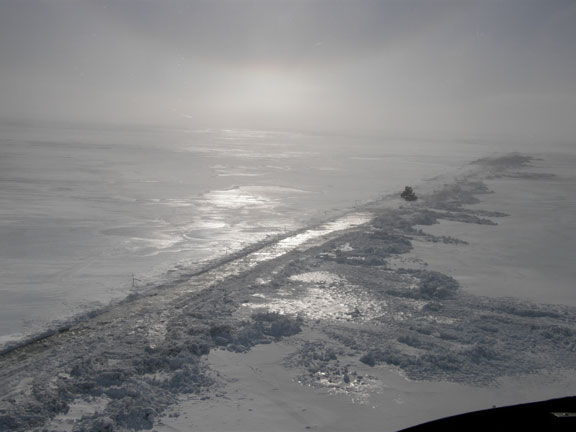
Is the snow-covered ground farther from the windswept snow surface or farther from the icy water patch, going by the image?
the windswept snow surface

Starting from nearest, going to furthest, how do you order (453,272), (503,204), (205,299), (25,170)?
(205,299)
(453,272)
(503,204)
(25,170)

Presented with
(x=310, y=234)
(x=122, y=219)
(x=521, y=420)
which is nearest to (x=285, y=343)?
(x=521, y=420)

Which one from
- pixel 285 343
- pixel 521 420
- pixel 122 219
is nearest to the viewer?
pixel 521 420

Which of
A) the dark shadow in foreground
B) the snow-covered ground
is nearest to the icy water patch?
the snow-covered ground

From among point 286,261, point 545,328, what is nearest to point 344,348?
point 545,328

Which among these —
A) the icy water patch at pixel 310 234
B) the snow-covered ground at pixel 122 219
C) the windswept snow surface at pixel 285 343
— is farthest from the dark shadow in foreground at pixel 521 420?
the icy water patch at pixel 310 234

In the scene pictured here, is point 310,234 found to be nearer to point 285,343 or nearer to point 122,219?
point 122,219

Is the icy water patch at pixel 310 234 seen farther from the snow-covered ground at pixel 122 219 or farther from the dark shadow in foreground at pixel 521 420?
the dark shadow in foreground at pixel 521 420

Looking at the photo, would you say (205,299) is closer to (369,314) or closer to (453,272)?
(369,314)
